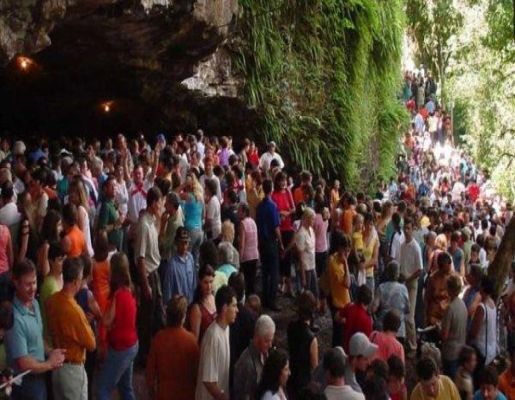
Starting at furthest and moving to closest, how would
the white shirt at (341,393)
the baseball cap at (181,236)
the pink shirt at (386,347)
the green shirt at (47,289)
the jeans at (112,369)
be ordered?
1. the baseball cap at (181,236)
2. the pink shirt at (386,347)
3. the jeans at (112,369)
4. the green shirt at (47,289)
5. the white shirt at (341,393)

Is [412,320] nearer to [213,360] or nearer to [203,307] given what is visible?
[203,307]

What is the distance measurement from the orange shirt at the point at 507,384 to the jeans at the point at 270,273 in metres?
4.83

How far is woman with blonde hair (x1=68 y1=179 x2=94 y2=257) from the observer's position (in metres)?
10.5

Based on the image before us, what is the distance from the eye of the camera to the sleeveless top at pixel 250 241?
42.2 feet

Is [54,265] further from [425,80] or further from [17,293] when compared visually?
[425,80]

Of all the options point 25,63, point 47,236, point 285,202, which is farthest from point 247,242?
point 25,63

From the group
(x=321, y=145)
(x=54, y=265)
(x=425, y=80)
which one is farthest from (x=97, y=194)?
(x=425, y=80)

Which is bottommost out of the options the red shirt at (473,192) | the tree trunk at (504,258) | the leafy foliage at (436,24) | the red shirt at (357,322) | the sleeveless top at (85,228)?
the red shirt at (357,322)

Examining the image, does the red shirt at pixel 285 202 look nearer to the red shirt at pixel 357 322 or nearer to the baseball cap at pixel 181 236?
the baseball cap at pixel 181 236

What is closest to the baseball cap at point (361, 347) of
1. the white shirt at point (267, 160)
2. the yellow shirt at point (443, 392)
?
the yellow shirt at point (443, 392)

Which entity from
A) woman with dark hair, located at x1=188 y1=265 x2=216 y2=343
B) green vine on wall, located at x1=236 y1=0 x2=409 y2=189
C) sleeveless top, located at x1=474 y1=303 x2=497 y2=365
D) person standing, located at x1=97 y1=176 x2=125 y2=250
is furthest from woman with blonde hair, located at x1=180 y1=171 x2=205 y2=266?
green vine on wall, located at x1=236 y1=0 x2=409 y2=189

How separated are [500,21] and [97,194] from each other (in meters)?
9.84

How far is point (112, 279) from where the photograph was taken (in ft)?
28.9

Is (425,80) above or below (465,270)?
above
